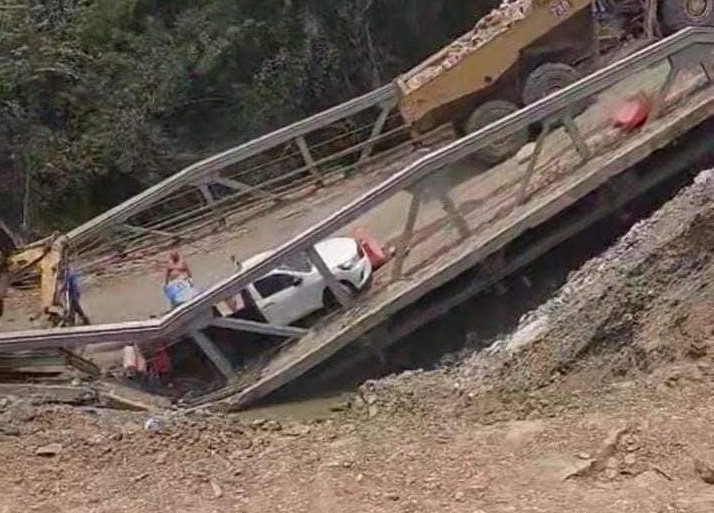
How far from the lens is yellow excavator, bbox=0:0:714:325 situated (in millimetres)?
13242

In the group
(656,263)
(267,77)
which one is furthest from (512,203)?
(267,77)

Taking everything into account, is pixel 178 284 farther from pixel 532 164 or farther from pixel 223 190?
pixel 532 164

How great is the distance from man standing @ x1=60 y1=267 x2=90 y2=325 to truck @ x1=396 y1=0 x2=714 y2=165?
4.25 metres

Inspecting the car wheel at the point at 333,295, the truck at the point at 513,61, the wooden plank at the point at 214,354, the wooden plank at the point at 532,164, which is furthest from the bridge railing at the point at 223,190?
the wooden plank at the point at 214,354

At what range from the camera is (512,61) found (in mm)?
13469

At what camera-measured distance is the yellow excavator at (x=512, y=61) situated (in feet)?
43.4

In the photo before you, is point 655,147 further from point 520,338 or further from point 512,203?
point 520,338

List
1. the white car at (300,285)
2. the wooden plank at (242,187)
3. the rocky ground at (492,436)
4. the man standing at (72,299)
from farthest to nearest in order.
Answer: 1. the wooden plank at (242,187)
2. the man standing at (72,299)
3. the white car at (300,285)
4. the rocky ground at (492,436)

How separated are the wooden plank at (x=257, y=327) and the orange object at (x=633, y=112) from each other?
4.01m

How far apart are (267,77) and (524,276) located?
30.0 feet

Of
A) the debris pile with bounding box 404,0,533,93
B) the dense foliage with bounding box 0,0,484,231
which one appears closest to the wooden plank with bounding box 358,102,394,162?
the debris pile with bounding box 404,0,533,93

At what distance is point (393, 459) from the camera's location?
7.53 meters

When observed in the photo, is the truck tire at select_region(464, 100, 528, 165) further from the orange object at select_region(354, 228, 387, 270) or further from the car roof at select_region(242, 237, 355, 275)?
the car roof at select_region(242, 237, 355, 275)

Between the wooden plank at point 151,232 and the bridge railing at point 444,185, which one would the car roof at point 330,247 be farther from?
the wooden plank at point 151,232
